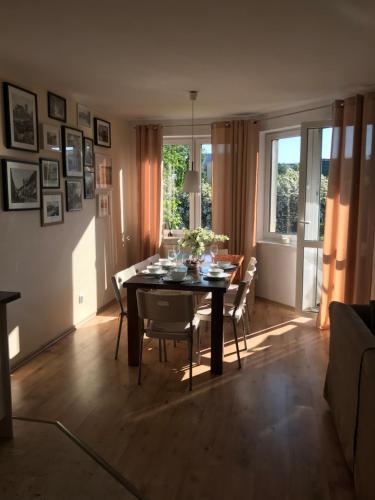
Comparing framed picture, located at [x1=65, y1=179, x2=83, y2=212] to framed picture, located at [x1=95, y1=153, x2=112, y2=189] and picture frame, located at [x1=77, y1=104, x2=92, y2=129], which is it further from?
picture frame, located at [x1=77, y1=104, x2=92, y2=129]

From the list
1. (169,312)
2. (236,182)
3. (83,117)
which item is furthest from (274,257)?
(83,117)

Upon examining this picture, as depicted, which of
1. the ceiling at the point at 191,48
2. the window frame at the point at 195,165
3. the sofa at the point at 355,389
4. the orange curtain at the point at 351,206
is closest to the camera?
the sofa at the point at 355,389

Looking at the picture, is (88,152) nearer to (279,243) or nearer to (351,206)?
(279,243)

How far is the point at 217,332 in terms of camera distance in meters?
3.62

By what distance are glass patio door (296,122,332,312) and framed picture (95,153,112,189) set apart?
2.43m

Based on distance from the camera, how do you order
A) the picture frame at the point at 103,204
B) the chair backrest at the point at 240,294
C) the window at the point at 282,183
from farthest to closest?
the window at the point at 282,183 < the picture frame at the point at 103,204 < the chair backrest at the point at 240,294

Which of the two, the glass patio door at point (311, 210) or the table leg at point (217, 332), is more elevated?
the glass patio door at point (311, 210)

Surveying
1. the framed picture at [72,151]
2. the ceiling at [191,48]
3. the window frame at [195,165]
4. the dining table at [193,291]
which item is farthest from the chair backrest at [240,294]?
the window frame at [195,165]

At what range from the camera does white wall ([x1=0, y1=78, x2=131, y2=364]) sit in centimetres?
371

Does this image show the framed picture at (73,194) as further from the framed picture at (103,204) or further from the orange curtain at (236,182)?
the orange curtain at (236,182)

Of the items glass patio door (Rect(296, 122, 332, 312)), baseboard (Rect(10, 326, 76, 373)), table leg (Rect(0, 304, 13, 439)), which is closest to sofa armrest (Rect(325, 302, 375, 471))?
table leg (Rect(0, 304, 13, 439))

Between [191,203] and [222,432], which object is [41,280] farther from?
[191,203]

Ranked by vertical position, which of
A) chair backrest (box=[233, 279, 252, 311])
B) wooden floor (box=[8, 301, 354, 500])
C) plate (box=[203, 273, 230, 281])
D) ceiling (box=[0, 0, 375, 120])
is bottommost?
wooden floor (box=[8, 301, 354, 500])

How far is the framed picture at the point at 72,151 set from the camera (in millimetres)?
4414
